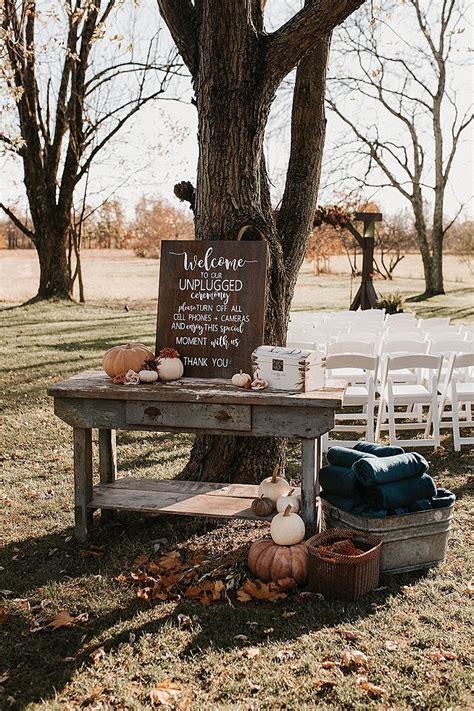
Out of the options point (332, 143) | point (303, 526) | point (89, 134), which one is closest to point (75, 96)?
point (89, 134)

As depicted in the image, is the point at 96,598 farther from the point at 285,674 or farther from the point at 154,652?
the point at 285,674

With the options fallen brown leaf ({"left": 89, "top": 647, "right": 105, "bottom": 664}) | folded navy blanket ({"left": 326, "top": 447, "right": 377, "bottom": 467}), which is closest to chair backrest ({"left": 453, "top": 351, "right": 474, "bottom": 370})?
folded navy blanket ({"left": 326, "top": 447, "right": 377, "bottom": 467})

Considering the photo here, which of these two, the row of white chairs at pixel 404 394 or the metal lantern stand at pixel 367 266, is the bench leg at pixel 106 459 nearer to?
the row of white chairs at pixel 404 394

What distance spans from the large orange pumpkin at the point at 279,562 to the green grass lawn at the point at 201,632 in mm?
123

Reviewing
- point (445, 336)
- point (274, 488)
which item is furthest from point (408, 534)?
point (445, 336)

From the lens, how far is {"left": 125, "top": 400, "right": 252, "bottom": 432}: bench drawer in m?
4.73

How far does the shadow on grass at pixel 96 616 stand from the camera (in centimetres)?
373

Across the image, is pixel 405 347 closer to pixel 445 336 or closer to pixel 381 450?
pixel 445 336

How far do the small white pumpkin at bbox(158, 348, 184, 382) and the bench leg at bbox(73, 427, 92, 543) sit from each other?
0.64 m

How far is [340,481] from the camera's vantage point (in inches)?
186

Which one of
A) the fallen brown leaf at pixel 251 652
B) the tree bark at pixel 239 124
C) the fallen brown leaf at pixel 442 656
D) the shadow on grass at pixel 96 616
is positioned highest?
the tree bark at pixel 239 124

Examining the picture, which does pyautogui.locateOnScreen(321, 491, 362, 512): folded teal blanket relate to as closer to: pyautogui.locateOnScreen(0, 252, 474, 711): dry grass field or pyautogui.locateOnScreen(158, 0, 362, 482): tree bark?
pyautogui.locateOnScreen(0, 252, 474, 711): dry grass field

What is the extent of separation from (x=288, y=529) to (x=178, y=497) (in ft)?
3.09

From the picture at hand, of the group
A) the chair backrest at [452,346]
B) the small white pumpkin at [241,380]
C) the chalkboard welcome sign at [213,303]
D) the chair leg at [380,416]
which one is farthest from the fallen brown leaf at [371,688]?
the chair backrest at [452,346]
